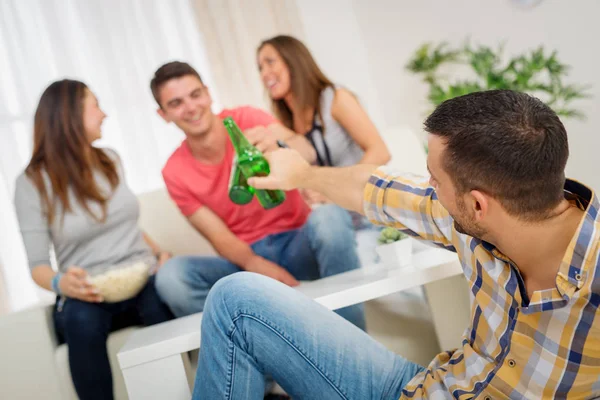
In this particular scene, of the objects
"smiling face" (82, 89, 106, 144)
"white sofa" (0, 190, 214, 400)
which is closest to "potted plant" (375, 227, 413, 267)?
"white sofa" (0, 190, 214, 400)

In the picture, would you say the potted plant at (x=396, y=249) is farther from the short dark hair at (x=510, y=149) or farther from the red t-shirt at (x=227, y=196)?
the short dark hair at (x=510, y=149)

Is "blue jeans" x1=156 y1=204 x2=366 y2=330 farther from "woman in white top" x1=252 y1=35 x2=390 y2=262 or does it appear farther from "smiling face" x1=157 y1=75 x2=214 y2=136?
"smiling face" x1=157 y1=75 x2=214 y2=136

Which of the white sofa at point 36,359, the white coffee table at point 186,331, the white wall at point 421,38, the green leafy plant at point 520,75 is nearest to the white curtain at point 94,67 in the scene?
the white wall at point 421,38

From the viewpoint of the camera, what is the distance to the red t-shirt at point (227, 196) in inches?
77.5

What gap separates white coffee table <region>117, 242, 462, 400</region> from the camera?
1323 millimetres

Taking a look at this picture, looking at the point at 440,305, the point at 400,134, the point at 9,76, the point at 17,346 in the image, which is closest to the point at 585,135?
the point at 400,134

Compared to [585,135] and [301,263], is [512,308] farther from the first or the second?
[585,135]

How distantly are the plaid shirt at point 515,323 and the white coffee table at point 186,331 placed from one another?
0.77ft

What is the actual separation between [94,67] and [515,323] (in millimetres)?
2990

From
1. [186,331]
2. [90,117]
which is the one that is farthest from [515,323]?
[90,117]

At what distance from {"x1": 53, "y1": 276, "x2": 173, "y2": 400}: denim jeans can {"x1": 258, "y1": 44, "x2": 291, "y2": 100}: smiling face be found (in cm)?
72

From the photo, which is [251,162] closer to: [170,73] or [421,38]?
[170,73]

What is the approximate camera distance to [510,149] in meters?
0.90

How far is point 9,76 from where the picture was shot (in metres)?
3.33
